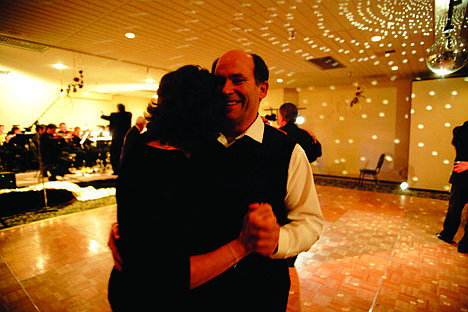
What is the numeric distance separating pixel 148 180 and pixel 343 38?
4.37 meters

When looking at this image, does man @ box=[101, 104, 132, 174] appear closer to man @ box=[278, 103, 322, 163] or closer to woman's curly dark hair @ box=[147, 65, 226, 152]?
man @ box=[278, 103, 322, 163]

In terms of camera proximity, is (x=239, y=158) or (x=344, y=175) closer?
(x=239, y=158)

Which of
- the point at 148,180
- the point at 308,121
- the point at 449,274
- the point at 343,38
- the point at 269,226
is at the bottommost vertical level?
the point at 449,274

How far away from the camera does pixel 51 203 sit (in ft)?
14.9

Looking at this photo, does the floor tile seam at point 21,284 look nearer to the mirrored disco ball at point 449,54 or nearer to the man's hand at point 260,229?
the man's hand at point 260,229

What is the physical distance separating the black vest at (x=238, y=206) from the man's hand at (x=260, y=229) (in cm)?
9

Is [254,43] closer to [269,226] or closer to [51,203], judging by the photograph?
[269,226]

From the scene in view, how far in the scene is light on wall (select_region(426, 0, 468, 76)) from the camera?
2.20 metres

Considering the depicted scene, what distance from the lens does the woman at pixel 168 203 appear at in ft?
2.05

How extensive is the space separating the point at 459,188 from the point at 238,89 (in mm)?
3500

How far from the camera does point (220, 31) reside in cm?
382

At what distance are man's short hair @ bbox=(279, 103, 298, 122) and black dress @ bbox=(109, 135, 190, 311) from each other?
2.46 m

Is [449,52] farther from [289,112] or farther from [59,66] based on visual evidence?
[59,66]

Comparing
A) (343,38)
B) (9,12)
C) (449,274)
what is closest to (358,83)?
(343,38)
